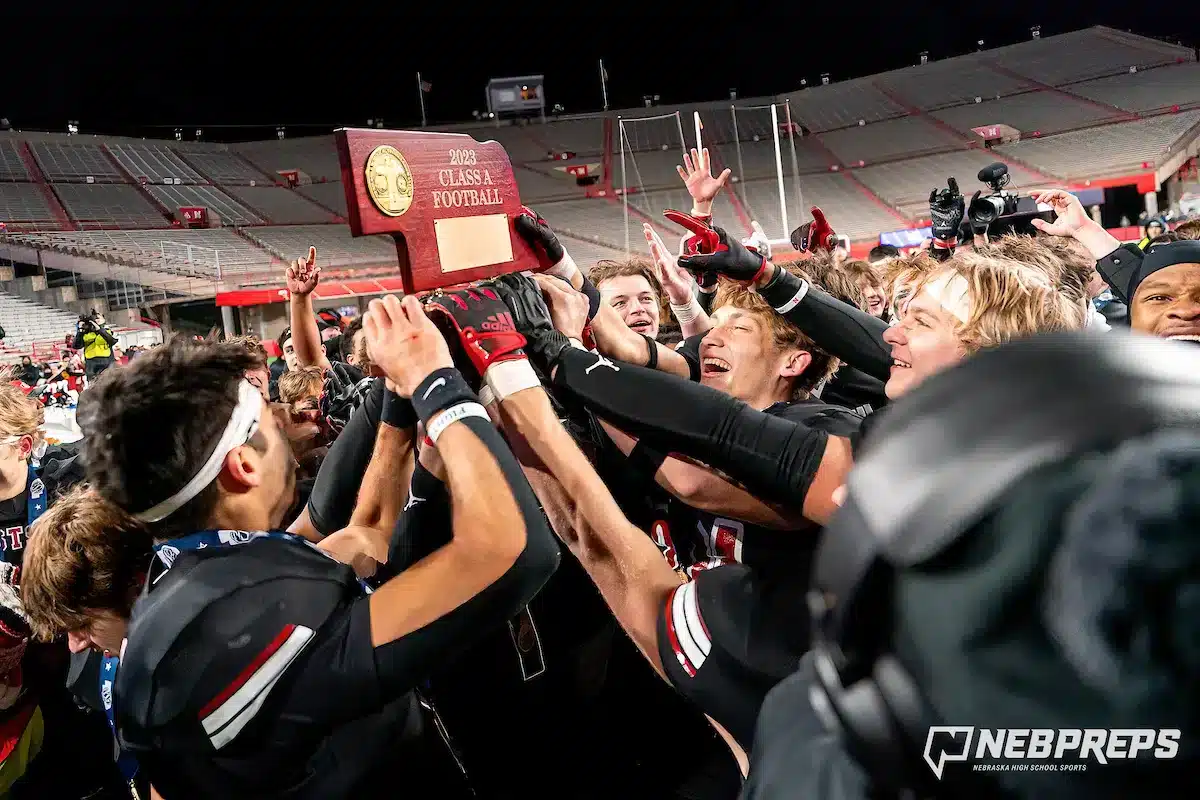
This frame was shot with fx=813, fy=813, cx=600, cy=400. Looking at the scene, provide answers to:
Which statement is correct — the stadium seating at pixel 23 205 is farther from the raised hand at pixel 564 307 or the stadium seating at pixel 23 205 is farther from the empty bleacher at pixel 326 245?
the raised hand at pixel 564 307

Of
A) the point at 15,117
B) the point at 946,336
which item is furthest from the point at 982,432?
the point at 15,117

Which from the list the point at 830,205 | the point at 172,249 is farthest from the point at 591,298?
the point at 830,205

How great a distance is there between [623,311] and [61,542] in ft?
7.07

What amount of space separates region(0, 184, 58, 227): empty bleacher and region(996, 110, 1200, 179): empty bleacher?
2724 centimetres

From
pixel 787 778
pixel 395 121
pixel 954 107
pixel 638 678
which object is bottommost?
pixel 638 678

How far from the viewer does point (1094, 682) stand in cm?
40

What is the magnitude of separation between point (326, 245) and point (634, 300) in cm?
2186

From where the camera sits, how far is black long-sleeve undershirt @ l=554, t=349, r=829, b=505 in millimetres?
1398

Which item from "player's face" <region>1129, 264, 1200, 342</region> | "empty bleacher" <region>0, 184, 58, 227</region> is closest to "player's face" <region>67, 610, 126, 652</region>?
"player's face" <region>1129, 264, 1200, 342</region>

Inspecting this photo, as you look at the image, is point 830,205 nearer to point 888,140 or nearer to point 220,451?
→ point 888,140

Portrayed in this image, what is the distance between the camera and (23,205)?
20.7 m

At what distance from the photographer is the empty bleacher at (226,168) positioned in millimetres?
26094

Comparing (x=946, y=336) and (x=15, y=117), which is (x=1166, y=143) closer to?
(x=946, y=336)

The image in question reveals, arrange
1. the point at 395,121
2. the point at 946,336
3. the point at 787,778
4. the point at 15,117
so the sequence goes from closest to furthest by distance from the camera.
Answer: the point at 787,778, the point at 946,336, the point at 15,117, the point at 395,121
